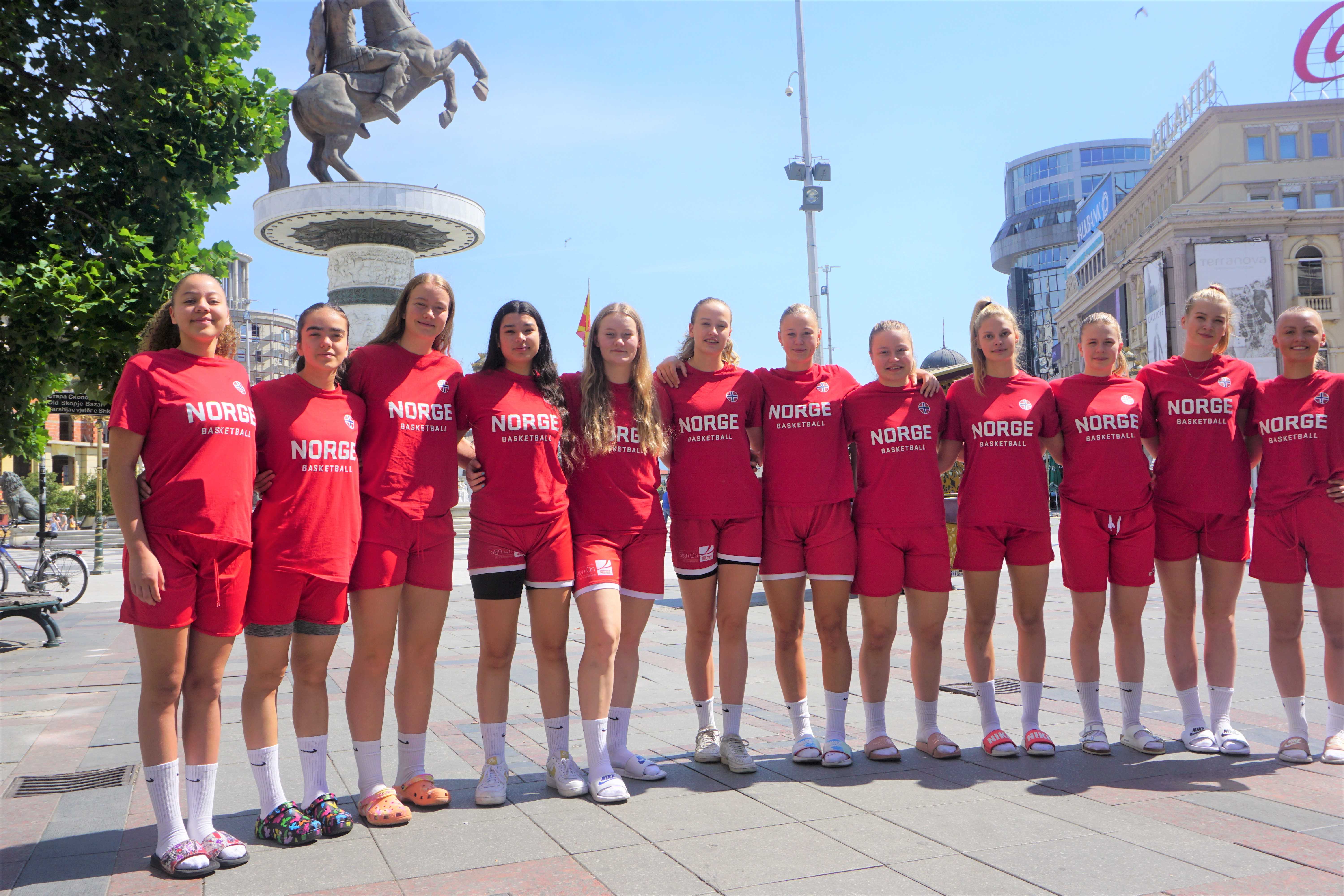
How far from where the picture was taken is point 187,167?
749 cm

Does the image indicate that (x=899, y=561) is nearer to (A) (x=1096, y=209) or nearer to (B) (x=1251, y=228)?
(B) (x=1251, y=228)

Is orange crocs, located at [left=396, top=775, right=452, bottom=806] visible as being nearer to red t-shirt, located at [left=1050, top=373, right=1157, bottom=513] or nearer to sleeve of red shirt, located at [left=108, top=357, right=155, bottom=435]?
sleeve of red shirt, located at [left=108, top=357, right=155, bottom=435]

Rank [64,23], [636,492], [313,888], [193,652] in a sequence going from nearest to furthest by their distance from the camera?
[313,888] → [193,652] → [636,492] → [64,23]

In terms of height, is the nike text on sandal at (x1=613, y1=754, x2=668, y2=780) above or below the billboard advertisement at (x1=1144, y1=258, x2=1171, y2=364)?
below

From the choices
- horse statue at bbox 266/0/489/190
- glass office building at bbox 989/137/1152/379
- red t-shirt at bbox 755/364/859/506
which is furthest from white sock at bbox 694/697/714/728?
glass office building at bbox 989/137/1152/379

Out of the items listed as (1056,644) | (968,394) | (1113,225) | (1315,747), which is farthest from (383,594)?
(1113,225)

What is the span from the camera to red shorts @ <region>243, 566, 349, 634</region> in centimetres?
383

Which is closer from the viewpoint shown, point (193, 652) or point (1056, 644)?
point (193, 652)

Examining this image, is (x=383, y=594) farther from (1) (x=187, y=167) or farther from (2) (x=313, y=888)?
(1) (x=187, y=167)

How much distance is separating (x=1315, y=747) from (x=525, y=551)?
12.9 feet

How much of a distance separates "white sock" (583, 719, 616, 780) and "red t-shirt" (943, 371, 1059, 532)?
1.95m

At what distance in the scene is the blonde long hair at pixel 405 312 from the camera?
440 centimetres

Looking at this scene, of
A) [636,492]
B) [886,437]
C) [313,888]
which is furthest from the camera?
[886,437]

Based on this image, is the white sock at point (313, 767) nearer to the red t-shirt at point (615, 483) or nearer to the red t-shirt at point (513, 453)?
the red t-shirt at point (513, 453)
